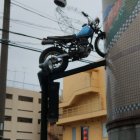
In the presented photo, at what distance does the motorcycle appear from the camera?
9.54 m

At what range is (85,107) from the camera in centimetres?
3769

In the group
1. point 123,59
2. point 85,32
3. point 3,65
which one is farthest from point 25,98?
point 123,59

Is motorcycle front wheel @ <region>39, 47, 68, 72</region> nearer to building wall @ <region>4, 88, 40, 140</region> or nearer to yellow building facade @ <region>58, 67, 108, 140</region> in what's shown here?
yellow building facade @ <region>58, 67, 108, 140</region>

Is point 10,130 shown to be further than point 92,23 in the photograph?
Yes

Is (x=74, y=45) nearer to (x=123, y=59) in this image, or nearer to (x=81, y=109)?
(x=123, y=59)

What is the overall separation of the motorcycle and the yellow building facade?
23274mm

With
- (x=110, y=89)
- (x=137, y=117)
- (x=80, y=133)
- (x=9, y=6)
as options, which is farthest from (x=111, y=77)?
(x=80, y=133)

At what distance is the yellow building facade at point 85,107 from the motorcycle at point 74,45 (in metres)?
23.3

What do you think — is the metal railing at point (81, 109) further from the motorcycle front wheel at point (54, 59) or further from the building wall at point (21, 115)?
the building wall at point (21, 115)

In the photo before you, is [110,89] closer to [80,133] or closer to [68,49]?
[68,49]

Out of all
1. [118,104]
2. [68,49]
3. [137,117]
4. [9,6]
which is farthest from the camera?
[9,6]

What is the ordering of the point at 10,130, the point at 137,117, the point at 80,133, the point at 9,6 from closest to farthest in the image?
1. the point at 137,117
2. the point at 9,6
3. the point at 80,133
4. the point at 10,130

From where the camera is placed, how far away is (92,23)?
35.7 feet

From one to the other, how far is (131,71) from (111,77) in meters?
0.71
